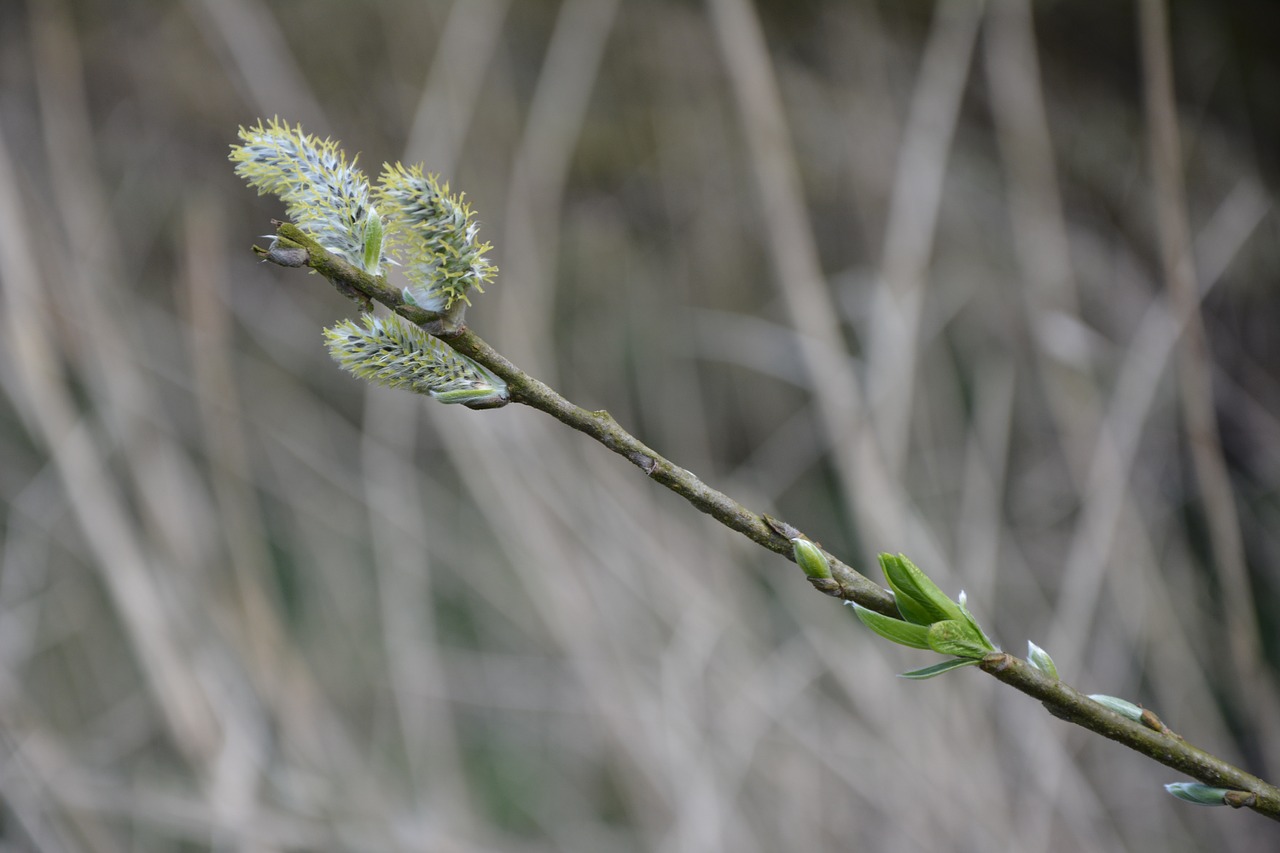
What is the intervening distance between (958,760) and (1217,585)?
81 cm

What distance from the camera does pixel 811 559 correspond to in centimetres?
29

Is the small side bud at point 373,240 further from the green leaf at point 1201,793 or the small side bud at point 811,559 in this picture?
the green leaf at point 1201,793

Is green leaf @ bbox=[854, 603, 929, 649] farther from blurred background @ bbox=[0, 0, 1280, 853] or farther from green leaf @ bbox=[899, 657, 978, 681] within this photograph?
blurred background @ bbox=[0, 0, 1280, 853]

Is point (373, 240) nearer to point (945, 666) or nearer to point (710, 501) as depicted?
point (710, 501)

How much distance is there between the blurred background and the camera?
3.69ft

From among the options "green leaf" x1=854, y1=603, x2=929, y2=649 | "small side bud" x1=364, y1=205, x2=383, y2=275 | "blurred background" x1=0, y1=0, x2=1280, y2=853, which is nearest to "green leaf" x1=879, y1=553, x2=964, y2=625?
"green leaf" x1=854, y1=603, x2=929, y2=649

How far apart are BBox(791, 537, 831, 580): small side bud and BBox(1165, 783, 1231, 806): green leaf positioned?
161mm

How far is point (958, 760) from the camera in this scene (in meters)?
1.08

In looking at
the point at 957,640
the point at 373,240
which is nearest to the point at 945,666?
the point at 957,640

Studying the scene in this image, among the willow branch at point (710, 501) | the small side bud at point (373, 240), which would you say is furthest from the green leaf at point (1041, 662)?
the small side bud at point (373, 240)

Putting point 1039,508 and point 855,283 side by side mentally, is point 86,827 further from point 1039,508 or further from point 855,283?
point 1039,508

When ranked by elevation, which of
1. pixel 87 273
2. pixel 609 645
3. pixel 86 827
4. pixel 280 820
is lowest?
pixel 86 827

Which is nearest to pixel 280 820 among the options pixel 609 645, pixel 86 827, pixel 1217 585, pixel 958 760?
pixel 86 827

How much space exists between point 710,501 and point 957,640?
0.35 ft
